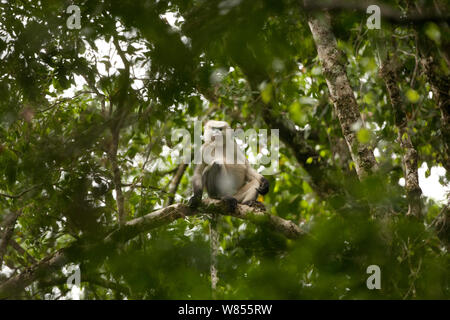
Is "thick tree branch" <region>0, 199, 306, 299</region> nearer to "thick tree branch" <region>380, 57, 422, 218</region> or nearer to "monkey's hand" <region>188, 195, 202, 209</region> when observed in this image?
"monkey's hand" <region>188, 195, 202, 209</region>

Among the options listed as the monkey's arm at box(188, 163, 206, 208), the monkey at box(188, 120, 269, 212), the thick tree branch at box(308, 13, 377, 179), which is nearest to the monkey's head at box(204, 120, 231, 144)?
the monkey at box(188, 120, 269, 212)

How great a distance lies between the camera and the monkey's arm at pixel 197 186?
4.84m

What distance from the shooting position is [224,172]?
603 centimetres

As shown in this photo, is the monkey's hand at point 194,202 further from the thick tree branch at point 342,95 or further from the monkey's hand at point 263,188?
the thick tree branch at point 342,95

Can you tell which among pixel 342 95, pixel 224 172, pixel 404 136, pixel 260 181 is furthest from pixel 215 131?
pixel 404 136

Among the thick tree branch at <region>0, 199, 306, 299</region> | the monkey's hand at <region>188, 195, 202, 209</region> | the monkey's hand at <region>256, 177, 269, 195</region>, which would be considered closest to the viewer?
the thick tree branch at <region>0, 199, 306, 299</region>

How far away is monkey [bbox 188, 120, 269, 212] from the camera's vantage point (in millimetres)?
5633

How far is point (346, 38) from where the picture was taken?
558 centimetres

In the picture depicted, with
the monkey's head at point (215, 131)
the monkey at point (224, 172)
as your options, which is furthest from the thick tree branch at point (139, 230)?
the monkey's head at point (215, 131)

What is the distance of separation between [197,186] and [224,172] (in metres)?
0.72

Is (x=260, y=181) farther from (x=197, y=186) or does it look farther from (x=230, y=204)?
(x=230, y=204)
